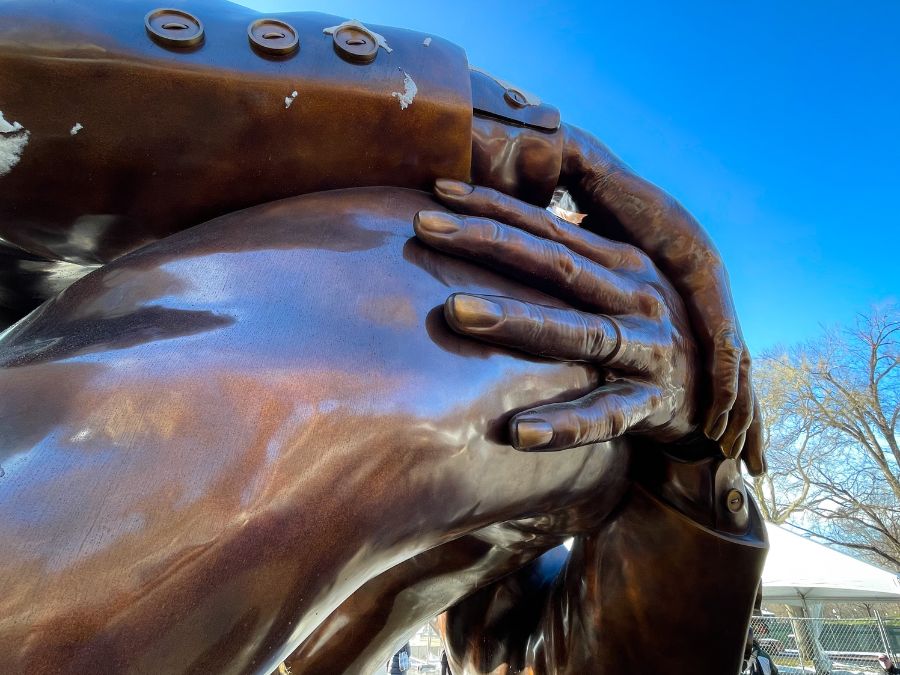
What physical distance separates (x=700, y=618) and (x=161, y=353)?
1.01 metres

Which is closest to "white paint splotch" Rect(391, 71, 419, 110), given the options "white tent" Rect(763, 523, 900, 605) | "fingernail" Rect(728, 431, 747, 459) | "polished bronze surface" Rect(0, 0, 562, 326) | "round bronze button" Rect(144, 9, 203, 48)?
"polished bronze surface" Rect(0, 0, 562, 326)

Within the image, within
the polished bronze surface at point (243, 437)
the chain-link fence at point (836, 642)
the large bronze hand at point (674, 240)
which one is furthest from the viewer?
the chain-link fence at point (836, 642)

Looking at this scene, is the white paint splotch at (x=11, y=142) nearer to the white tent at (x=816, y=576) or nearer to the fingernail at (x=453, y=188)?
the fingernail at (x=453, y=188)

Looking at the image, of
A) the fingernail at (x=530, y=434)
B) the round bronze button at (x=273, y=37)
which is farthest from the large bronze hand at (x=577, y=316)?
the round bronze button at (x=273, y=37)

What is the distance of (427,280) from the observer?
2.49 feet

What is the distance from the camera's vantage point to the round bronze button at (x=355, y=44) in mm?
827

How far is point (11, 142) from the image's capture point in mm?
719

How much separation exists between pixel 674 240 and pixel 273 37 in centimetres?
69

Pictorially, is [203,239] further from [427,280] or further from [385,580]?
[385,580]

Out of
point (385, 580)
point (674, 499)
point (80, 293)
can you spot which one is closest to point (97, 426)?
point (80, 293)

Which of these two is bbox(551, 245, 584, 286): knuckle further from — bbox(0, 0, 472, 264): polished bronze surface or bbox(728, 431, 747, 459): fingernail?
bbox(728, 431, 747, 459): fingernail

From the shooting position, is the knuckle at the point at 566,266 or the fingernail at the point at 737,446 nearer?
the knuckle at the point at 566,266

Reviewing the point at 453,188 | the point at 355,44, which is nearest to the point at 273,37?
the point at 355,44

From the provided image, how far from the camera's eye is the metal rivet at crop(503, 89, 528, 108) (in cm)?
96
